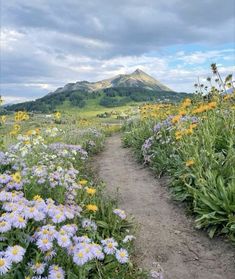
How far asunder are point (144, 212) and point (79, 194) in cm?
132

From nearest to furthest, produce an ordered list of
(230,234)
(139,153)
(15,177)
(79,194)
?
(15,177) < (230,234) < (79,194) < (139,153)

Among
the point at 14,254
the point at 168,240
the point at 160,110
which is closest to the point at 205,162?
the point at 168,240

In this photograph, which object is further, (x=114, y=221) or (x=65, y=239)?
(x=114, y=221)

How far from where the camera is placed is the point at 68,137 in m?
12.5

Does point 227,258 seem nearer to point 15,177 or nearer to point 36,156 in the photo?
point 15,177

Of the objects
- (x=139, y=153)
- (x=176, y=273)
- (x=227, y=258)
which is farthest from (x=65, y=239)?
(x=139, y=153)

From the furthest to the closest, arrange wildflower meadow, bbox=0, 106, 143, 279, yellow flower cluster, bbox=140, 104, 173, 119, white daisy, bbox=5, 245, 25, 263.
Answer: yellow flower cluster, bbox=140, 104, 173, 119 → wildflower meadow, bbox=0, 106, 143, 279 → white daisy, bbox=5, 245, 25, 263

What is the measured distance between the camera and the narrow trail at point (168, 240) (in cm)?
437

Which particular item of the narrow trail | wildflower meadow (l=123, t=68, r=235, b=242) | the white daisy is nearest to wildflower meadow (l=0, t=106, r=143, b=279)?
the white daisy

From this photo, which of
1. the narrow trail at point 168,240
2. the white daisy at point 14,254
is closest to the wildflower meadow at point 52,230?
the white daisy at point 14,254

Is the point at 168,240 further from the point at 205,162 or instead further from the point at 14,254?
the point at 14,254

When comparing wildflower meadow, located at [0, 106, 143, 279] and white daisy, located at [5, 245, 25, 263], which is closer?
white daisy, located at [5, 245, 25, 263]

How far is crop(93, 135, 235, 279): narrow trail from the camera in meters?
4.37

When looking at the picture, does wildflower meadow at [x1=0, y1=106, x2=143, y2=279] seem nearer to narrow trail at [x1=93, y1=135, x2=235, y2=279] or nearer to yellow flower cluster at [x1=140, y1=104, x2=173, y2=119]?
narrow trail at [x1=93, y1=135, x2=235, y2=279]
